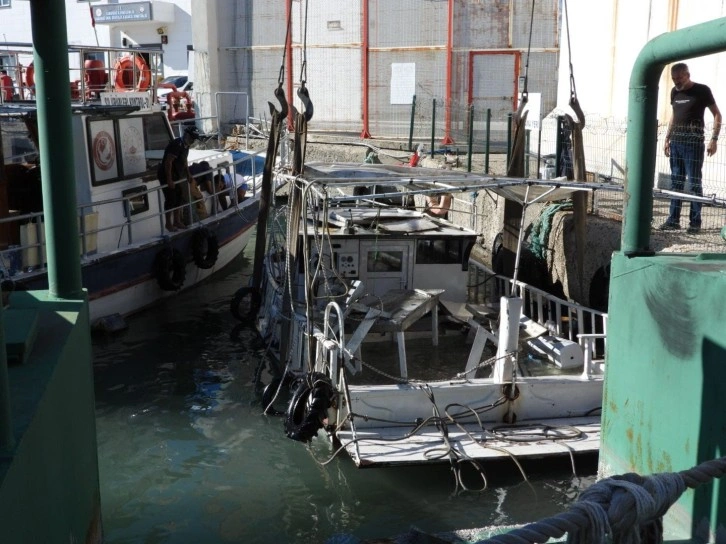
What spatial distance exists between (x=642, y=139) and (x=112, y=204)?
10.8 meters

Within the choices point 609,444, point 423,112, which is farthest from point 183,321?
point 423,112

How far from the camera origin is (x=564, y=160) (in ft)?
49.9

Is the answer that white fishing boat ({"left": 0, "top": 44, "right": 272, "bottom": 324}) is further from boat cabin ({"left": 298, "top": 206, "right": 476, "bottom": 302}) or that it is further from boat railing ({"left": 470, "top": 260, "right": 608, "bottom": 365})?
boat railing ({"left": 470, "top": 260, "right": 608, "bottom": 365})

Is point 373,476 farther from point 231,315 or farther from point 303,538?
point 231,315

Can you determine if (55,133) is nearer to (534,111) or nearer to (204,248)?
(204,248)

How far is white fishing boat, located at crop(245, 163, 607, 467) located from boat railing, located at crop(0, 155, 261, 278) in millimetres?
2641

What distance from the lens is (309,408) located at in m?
8.30

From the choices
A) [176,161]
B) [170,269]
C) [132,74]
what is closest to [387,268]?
[170,269]

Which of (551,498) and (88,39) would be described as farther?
(88,39)

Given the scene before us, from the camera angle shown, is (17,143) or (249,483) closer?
(249,483)

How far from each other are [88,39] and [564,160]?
25464 millimetres

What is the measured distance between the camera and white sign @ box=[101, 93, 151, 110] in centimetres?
1378

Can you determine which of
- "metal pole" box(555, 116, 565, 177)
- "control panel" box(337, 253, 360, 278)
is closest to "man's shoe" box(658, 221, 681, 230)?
"metal pole" box(555, 116, 565, 177)

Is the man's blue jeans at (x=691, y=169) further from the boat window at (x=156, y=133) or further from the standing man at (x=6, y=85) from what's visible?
the standing man at (x=6, y=85)
